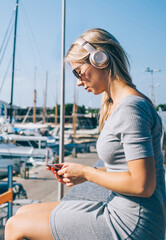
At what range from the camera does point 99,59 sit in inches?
52.5

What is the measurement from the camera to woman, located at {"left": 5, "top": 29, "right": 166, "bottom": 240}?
3.66 feet

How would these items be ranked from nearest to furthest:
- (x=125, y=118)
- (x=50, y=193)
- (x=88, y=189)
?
(x=125, y=118)
(x=88, y=189)
(x=50, y=193)

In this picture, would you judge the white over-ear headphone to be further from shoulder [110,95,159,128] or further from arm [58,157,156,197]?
arm [58,157,156,197]

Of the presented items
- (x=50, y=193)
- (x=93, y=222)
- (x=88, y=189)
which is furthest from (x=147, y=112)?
(x=50, y=193)

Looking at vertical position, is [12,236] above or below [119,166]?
below

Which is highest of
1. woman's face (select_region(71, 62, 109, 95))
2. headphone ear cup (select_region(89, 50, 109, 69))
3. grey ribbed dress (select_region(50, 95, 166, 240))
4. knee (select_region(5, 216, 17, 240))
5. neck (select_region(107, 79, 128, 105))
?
headphone ear cup (select_region(89, 50, 109, 69))

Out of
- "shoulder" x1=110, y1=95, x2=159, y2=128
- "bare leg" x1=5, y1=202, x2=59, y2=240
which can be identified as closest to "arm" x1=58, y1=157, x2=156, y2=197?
"shoulder" x1=110, y1=95, x2=159, y2=128

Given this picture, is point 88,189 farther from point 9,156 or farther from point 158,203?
point 9,156

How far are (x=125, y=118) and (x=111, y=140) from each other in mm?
160

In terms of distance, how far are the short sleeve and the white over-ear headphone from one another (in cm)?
31

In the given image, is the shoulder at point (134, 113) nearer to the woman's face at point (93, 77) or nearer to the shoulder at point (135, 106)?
the shoulder at point (135, 106)

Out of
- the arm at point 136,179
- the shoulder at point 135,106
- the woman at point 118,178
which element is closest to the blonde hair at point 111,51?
the woman at point 118,178

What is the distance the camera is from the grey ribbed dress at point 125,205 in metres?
1.12

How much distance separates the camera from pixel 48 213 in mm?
1294
